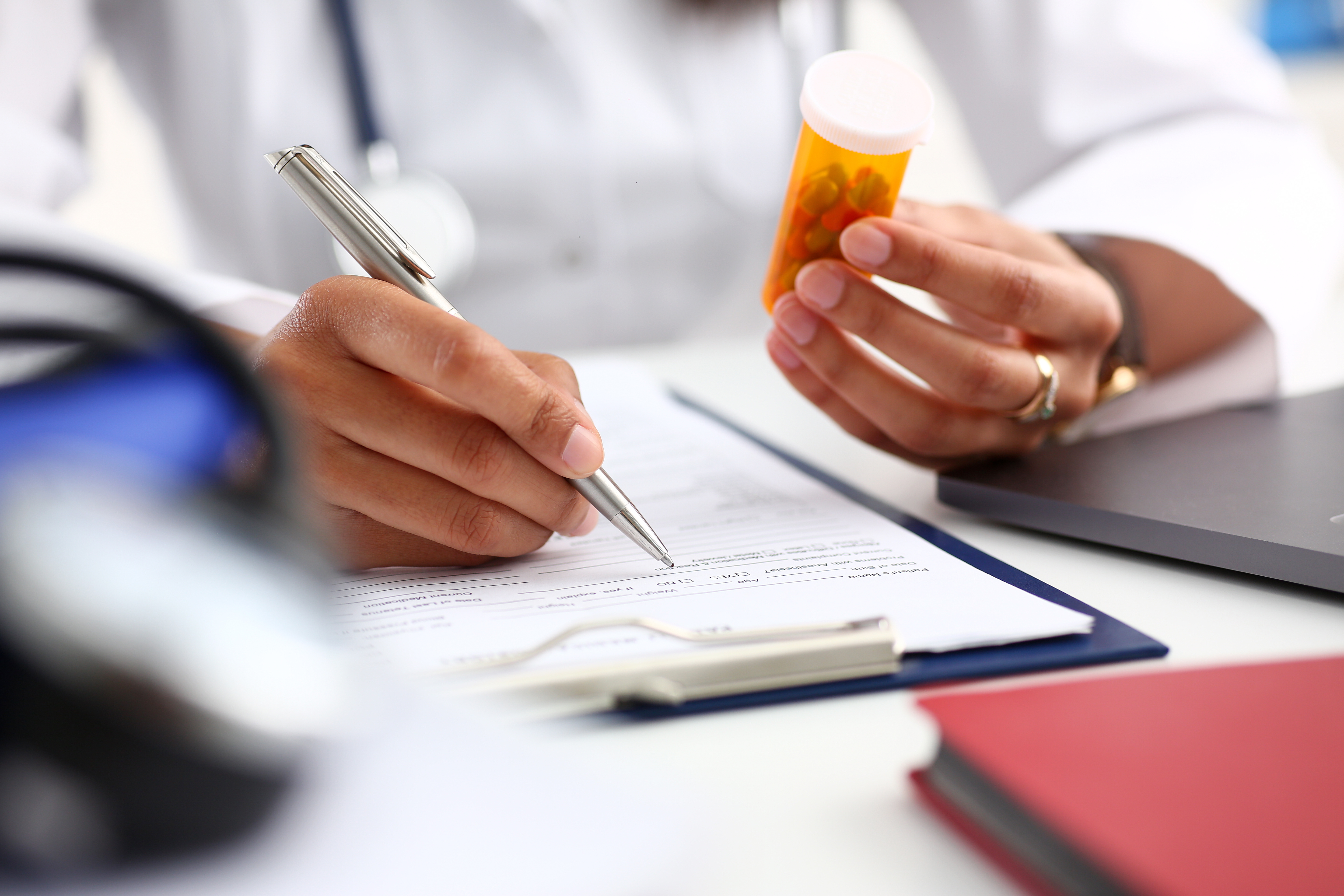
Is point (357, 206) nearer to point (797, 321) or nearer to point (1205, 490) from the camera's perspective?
point (797, 321)

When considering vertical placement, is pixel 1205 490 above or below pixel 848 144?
below

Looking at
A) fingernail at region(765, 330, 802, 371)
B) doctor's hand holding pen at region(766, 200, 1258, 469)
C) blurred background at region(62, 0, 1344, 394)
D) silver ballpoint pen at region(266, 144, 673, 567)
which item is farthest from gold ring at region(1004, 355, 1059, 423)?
blurred background at region(62, 0, 1344, 394)

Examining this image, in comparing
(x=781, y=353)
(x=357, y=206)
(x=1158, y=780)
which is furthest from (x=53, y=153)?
(x=1158, y=780)

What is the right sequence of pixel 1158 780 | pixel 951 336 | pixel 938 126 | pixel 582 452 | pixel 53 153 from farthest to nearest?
1. pixel 938 126
2. pixel 53 153
3. pixel 951 336
4. pixel 582 452
5. pixel 1158 780

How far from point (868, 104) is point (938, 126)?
66.7 inches

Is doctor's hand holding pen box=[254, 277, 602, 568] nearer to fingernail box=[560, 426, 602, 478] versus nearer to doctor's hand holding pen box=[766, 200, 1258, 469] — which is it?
fingernail box=[560, 426, 602, 478]

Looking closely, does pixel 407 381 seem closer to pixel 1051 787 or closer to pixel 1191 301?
pixel 1051 787

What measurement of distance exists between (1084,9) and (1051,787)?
0.91m

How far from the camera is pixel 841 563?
1.27ft

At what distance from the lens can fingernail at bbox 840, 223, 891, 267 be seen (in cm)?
44

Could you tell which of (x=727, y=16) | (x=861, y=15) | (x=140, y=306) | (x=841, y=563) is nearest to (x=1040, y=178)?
(x=727, y=16)

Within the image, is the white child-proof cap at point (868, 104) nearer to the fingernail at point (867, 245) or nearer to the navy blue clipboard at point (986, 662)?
the fingernail at point (867, 245)

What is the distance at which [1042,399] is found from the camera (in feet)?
1.65

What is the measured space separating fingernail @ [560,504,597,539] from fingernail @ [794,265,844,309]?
149 mm
